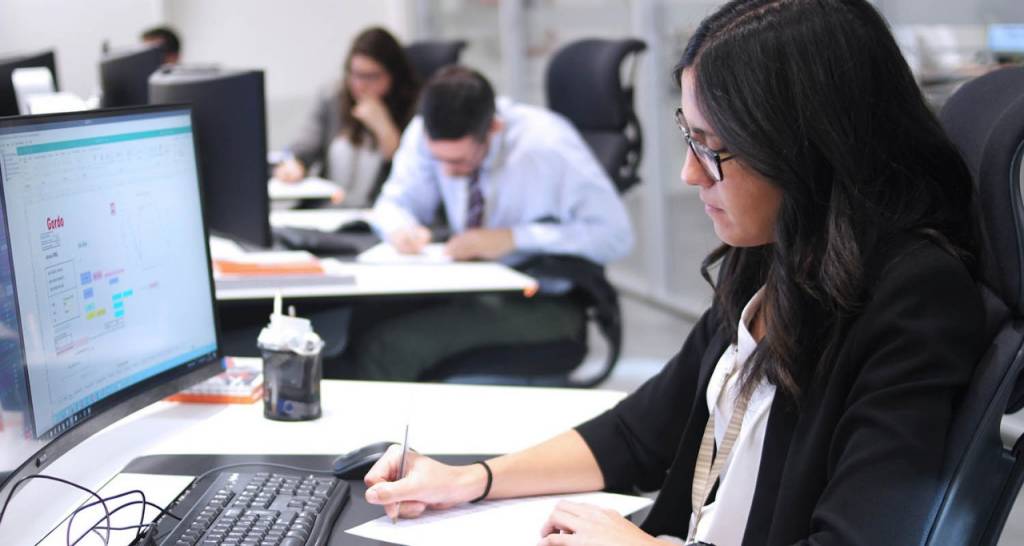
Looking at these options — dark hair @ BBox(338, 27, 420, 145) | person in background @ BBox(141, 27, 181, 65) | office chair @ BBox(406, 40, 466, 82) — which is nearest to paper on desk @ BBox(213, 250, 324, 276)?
dark hair @ BBox(338, 27, 420, 145)

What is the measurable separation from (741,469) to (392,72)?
10.8 feet

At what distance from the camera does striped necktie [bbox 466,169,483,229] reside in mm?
3055

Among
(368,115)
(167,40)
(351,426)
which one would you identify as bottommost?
(351,426)

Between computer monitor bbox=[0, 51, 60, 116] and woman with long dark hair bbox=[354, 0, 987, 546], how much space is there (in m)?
1.23

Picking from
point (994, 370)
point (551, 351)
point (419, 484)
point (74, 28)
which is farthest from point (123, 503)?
point (74, 28)

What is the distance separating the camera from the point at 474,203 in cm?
306

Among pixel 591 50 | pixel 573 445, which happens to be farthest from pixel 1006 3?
pixel 573 445

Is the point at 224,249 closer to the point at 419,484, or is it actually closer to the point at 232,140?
the point at 232,140

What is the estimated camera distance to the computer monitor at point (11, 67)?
2.02m

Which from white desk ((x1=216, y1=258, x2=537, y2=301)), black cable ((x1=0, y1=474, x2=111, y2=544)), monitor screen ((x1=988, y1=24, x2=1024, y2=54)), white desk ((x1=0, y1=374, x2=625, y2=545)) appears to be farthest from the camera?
monitor screen ((x1=988, y1=24, x2=1024, y2=54))

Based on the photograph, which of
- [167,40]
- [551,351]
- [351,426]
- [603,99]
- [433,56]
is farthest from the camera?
[167,40]

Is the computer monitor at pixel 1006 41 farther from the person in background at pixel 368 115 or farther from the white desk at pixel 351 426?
the person in background at pixel 368 115

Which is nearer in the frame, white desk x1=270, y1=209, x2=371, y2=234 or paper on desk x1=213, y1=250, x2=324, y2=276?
paper on desk x1=213, y1=250, x2=324, y2=276

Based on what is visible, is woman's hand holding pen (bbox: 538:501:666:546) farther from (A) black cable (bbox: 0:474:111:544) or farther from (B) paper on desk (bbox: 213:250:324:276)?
(B) paper on desk (bbox: 213:250:324:276)
